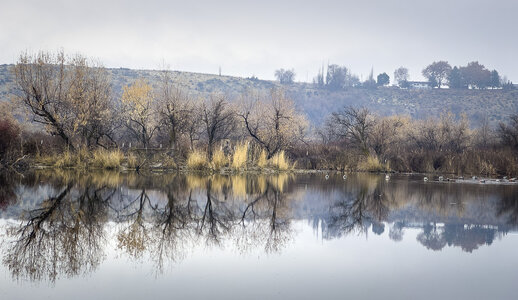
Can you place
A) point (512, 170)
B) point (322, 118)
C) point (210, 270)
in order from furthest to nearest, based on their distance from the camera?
point (322, 118) < point (512, 170) < point (210, 270)

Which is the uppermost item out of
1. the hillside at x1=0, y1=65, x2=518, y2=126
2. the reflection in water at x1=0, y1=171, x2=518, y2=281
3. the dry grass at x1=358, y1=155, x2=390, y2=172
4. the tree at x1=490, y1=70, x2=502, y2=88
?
the tree at x1=490, y1=70, x2=502, y2=88

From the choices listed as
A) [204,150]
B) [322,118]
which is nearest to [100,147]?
[204,150]

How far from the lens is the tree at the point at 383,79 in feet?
433

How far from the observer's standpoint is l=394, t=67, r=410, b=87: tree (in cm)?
12985

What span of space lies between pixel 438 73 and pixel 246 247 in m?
126

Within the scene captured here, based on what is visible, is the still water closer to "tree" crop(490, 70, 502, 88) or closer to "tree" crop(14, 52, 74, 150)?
"tree" crop(14, 52, 74, 150)

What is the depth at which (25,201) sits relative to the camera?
12609 mm

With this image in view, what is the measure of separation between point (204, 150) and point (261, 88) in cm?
8519

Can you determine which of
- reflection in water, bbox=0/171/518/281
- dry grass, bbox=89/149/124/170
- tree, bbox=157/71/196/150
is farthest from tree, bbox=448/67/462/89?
dry grass, bbox=89/149/124/170

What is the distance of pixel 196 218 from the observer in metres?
11.0

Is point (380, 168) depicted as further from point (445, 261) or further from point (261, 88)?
point (261, 88)

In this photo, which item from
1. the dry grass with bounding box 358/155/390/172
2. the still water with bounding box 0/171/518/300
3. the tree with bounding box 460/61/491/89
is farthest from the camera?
the tree with bounding box 460/61/491/89

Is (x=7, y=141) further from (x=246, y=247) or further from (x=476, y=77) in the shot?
(x=476, y=77)

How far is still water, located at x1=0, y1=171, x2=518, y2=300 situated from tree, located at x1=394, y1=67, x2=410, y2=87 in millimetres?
119886
